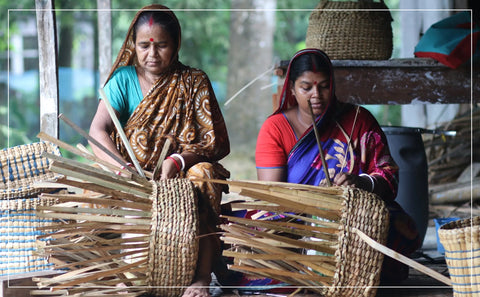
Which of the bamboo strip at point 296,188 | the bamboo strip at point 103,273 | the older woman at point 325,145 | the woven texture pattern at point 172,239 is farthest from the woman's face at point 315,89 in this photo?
the bamboo strip at point 103,273

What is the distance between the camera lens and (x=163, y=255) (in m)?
2.91

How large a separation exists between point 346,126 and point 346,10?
1543 millimetres

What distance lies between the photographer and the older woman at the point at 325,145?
3.25 metres

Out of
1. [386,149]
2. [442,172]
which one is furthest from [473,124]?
[386,149]

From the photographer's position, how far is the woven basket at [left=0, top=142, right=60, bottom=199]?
3426 mm

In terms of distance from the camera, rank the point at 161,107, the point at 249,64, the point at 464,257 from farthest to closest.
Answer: the point at 249,64, the point at 161,107, the point at 464,257

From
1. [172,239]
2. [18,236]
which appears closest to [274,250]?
[172,239]

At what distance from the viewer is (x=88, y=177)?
9.20 ft

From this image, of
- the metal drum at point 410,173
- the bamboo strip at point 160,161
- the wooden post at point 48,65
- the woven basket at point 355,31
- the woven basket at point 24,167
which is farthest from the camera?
the woven basket at point 355,31

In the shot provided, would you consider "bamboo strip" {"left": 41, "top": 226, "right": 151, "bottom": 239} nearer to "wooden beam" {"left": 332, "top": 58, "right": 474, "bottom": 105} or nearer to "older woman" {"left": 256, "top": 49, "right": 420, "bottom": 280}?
"older woman" {"left": 256, "top": 49, "right": 420, "bottom": 280}

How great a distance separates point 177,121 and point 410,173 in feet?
6.28

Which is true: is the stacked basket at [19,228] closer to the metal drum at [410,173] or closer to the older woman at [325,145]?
the older woman at [325,145]

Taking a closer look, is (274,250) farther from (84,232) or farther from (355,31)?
(355,31)

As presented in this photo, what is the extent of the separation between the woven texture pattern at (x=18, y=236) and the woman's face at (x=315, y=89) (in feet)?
5.12
